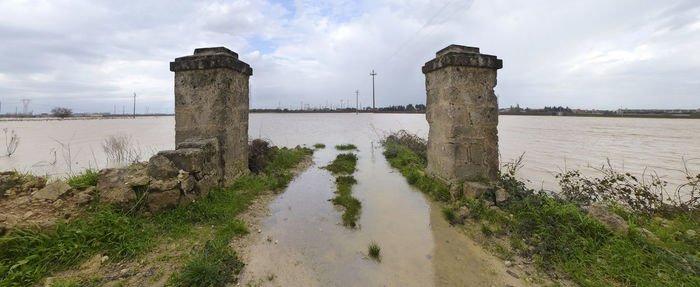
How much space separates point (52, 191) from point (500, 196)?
6.43 meters

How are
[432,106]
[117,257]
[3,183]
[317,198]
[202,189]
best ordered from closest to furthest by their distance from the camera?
[117,257]
[3,183]
[202,189]
[317,198]
[432,106]

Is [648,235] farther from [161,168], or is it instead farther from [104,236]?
[161,168]

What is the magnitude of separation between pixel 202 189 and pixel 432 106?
16.2 ft

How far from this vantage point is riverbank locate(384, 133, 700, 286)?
2.53m

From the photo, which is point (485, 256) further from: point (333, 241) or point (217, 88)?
point (217, 88)

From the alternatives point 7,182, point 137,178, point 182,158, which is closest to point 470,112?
point 182,158

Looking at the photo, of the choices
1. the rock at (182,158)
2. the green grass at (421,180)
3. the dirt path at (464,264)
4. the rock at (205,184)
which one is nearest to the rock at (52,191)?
the rock at (182,158)

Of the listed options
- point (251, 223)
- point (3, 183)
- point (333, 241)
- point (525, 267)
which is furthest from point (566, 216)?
point (3, 183)

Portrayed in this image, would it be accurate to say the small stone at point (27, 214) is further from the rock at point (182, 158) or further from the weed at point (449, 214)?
the weed at point (449, 214)

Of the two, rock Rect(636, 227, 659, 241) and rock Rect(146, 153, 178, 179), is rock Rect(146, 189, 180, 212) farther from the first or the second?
rock Rect(636, 227, 659, 241)

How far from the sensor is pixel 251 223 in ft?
13.3

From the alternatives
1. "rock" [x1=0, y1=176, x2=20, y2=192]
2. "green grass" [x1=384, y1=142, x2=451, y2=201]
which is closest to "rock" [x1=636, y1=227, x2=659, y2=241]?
"green grass" [x1=384, y1=142, x2=451, y2=201]

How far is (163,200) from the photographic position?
146 inches

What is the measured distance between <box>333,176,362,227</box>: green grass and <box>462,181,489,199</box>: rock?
1977 mm
